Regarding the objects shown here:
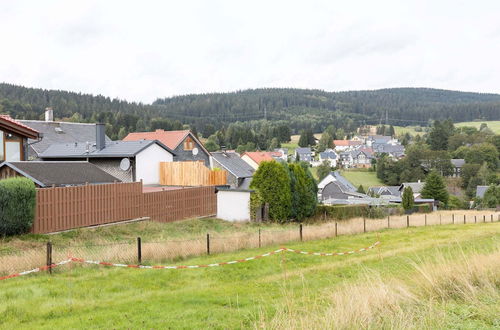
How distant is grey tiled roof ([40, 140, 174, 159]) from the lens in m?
29.0

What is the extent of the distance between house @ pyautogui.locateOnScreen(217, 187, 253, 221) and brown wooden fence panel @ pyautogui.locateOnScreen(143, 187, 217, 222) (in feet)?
1.28

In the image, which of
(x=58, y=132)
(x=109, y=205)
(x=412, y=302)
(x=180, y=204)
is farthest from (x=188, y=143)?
(x=412, y=302)

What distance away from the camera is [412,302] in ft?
20.2

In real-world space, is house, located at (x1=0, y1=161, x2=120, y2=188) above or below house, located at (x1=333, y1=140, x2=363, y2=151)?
below

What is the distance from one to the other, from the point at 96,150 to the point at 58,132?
10.3m

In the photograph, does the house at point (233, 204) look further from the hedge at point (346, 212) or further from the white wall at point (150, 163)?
the white wall at point (150, 163)

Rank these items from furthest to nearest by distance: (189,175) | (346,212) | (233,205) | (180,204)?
1. (346,212)
2. (189,175)
3. (233,205)
4. (180,204)

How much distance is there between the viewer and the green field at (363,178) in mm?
98662

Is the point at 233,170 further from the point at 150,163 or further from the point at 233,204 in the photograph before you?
the point at 233,204

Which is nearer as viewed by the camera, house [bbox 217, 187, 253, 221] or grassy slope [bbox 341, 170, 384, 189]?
house [bbox 217, 187, 253, 221]

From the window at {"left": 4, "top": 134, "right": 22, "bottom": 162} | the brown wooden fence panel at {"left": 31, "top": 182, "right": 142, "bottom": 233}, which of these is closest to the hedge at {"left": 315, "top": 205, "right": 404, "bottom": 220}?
the brown wooden fence panel at {"left": 31, "top": 182, "right": 142, "bottom": 233}

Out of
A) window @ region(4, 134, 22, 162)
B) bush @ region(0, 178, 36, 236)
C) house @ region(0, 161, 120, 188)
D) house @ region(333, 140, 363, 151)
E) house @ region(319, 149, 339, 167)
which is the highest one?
house @ region(333, 140, 363, 151)

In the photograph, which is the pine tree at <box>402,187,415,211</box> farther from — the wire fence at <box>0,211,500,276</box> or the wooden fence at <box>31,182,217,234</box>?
Result: the wire fence at <box>0,211,500,276</box>

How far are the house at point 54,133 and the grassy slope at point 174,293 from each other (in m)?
25.0
